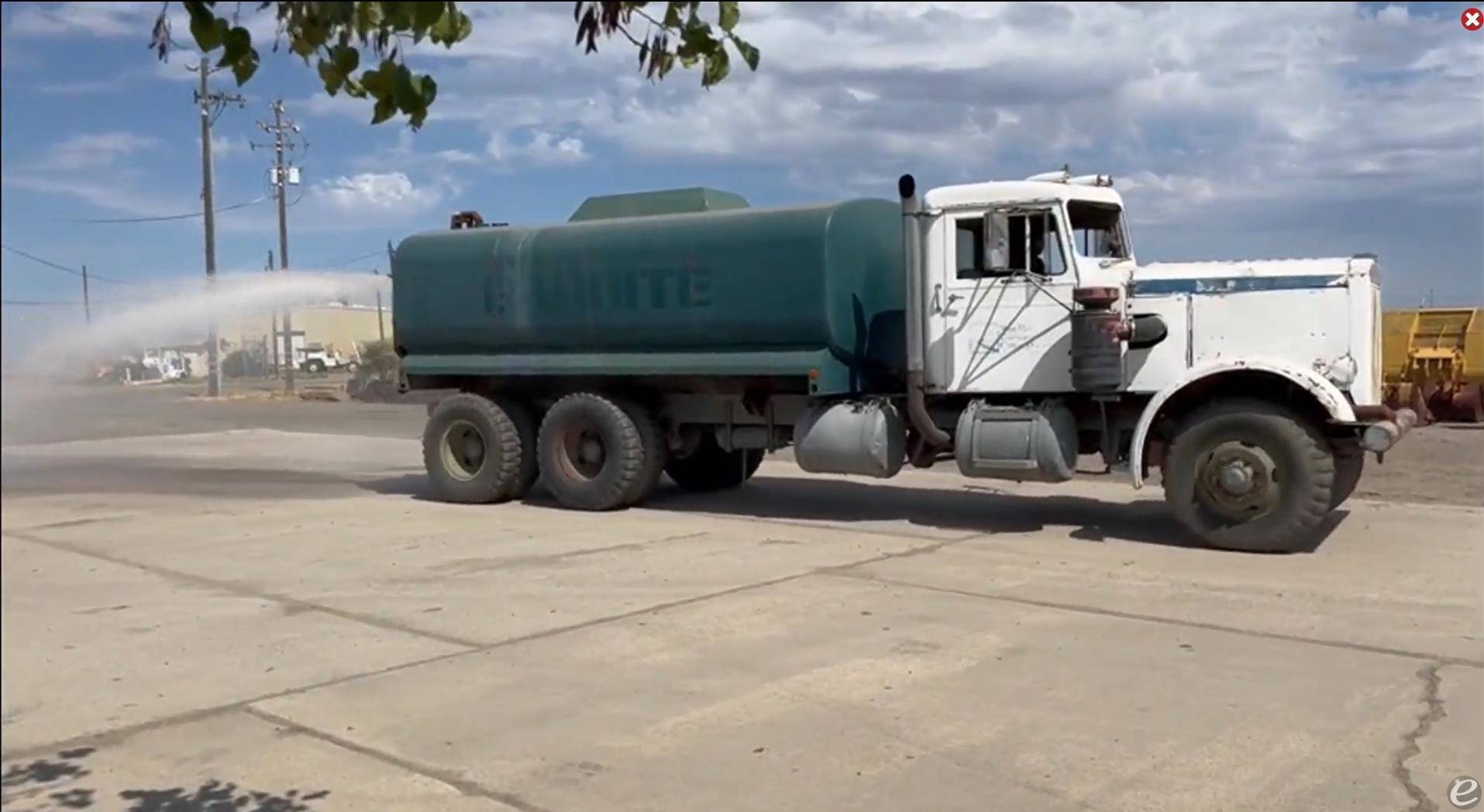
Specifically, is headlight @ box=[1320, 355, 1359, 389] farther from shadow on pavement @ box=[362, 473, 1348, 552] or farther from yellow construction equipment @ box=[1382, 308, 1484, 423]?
yellow construction equipment @ box=[1382, 308, 1484, 423]

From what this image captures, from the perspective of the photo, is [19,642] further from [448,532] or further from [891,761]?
[448,532]

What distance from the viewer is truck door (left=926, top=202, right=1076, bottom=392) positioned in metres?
11.2

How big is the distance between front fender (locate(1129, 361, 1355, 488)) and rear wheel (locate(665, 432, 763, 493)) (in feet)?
15.8

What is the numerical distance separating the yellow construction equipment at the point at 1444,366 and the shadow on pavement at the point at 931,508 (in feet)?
38.2

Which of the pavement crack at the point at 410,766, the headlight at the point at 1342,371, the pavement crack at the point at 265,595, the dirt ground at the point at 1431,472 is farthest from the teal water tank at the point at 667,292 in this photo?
the pavement crack at the point at 410,766

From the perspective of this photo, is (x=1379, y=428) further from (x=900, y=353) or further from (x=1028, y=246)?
(x=900, y=353)

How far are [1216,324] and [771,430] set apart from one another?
421cm

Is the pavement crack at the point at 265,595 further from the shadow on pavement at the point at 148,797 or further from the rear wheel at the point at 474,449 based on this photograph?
the rear wheel at the point at 474,449

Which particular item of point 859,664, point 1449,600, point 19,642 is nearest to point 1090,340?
point 1449,600

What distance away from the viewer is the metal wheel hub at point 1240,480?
10203 mm

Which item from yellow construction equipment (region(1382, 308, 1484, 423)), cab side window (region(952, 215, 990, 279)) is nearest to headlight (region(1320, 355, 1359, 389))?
cab side window (region(952, 215, 990, 279))

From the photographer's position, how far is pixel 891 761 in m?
5.54

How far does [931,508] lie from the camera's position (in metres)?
13.4

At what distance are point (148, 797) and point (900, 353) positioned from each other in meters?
8.40
